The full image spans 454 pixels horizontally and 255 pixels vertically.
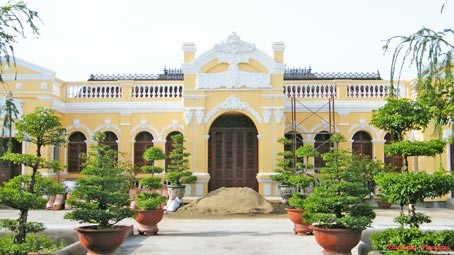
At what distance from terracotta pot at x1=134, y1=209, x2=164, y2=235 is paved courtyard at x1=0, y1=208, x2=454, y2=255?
7.3 inches

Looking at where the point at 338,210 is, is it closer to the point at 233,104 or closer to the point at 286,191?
the point at 286,191

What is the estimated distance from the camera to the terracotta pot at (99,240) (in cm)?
817

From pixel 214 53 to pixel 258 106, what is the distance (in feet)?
7.61

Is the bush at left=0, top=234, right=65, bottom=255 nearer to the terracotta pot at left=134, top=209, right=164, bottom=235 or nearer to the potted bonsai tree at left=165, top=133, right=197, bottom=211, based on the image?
the terracotta pot at left=134, top=209, right=164, bottom=235

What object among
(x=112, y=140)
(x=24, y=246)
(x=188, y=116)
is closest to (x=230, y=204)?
(x=188, y=116)

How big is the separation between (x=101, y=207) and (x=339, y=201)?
4.03 metres

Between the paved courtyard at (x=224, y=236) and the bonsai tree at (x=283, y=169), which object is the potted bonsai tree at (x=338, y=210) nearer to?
the paved courtyard at (x=224, y=236)

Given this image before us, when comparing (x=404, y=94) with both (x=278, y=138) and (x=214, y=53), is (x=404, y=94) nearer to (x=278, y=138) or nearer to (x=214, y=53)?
(x=278, y=138)

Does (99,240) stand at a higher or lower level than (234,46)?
lower

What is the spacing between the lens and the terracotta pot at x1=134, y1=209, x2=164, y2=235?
10992 millimetres

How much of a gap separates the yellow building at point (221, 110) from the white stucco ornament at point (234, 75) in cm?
3

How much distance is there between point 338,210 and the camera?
856 cm

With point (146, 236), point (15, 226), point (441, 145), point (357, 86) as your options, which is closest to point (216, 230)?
point (146, 236)

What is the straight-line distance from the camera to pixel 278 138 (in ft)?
54.5
